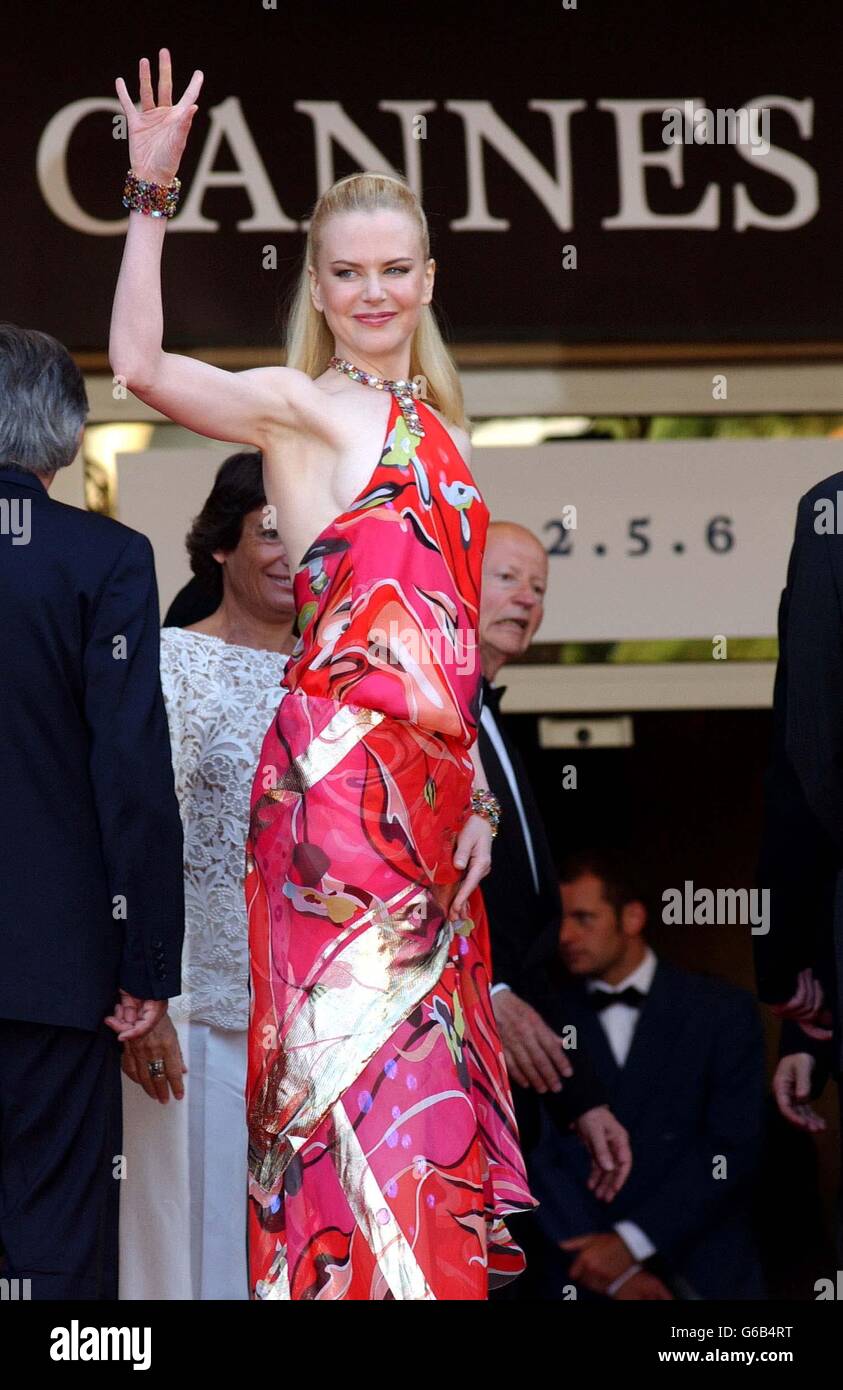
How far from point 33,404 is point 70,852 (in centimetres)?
78

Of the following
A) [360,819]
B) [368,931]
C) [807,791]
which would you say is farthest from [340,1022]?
[807,791]

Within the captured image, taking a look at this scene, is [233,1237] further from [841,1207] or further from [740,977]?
[740,977]

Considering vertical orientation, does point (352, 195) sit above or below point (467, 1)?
below

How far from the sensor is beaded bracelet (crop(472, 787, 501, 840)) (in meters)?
3.75

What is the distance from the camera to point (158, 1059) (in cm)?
425

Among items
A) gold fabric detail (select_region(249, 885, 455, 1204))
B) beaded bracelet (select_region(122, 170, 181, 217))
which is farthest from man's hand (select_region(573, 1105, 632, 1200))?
beaded bracelet (select_region(122, 170, 181, 217))

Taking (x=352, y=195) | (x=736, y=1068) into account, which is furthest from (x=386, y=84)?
(x=736, y=1068)

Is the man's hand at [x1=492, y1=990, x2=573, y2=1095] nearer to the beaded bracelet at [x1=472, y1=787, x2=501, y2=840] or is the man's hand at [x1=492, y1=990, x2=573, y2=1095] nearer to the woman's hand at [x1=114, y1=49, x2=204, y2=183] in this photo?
the beaded bracelet at [x1=472, y1=787, x2=501, y2=840]

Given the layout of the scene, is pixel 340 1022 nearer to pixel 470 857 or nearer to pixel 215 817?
pixel 470 857

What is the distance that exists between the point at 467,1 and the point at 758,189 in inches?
34.8

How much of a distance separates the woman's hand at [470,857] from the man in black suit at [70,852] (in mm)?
519

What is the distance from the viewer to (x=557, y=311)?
5.72 meters

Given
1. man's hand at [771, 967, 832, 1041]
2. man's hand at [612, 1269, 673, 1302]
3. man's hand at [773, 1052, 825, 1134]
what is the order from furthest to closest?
1. man's hand at [612, 1269, 673, 1302]
2. man's hand at [773, 1052, 825, 1134]
3. man's hand at [771, 967, 832, 1041]

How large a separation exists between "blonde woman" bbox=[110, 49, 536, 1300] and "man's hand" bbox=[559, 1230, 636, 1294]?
55.0 inches
